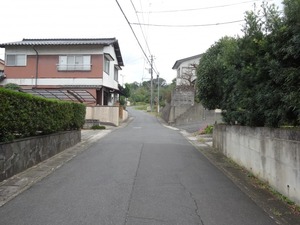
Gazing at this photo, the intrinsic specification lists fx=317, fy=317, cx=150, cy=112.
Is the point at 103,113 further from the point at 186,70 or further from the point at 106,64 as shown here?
the point at 186,70

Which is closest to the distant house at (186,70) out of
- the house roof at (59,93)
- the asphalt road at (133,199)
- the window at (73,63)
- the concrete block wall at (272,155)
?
the window at (73,63)

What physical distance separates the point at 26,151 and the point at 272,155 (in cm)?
634

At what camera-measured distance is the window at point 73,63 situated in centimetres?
2881

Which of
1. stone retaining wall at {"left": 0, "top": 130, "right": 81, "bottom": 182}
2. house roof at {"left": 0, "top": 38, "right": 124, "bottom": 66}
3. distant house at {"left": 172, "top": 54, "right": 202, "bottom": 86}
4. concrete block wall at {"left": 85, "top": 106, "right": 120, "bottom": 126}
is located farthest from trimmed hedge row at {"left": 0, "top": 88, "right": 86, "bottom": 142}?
distant house at {"left": 172, "top": 54, "right": 202, "bottom": 86}

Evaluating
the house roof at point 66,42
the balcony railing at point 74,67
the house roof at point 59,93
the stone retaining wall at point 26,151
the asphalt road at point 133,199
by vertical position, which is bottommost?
the asphalt road at point 133,199

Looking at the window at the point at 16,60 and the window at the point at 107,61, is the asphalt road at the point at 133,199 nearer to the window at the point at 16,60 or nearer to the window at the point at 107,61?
the window at the point at 107,61

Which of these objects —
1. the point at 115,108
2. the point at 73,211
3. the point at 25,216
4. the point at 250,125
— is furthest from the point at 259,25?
the point at 115,108

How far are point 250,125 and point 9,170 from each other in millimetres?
6311

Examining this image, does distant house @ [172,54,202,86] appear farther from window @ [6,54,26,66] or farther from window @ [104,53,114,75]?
window @ [6,54,26,66]

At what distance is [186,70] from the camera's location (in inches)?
1831

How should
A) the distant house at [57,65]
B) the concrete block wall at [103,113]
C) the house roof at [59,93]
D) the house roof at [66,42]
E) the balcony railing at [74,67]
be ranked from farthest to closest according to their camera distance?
1. the balcony railing at [74,67]
2. the distant house at [57,65]
3. the house roof at [66,42]
4. the concrete block wall at [103,113]
5. the house roof at [59,93]

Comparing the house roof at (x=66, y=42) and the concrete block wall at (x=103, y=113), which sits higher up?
the house roof at (x=66, y=42)

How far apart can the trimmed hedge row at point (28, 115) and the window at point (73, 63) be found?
16.2 m

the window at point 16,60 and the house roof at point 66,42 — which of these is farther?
the window at point 16,60
